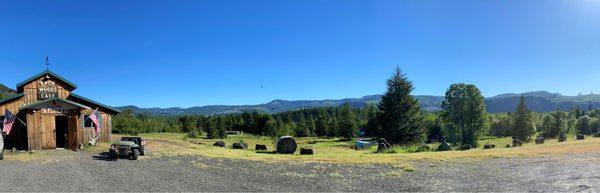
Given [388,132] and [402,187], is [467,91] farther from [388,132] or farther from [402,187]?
[402,187]

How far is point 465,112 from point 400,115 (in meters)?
27.2

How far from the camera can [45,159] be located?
24938 millimetres

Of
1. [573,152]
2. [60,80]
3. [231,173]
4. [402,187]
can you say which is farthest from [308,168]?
[60,80]

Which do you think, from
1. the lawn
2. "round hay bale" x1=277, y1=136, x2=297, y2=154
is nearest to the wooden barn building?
the lawn

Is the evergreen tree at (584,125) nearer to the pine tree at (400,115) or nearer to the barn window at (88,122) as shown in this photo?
the pine tree at (400,115)

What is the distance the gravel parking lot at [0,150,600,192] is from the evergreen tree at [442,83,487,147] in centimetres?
4814

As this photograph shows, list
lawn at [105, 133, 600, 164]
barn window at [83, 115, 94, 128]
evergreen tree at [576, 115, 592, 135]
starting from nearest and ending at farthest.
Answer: lawn at [105, 133, 600, 164]
barn window at [83, 115, 94, 128]
evergreen tree at [576, 115, 592, 135]

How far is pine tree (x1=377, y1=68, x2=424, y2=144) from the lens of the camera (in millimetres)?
49966

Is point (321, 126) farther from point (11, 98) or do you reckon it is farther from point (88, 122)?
point (11, 98)

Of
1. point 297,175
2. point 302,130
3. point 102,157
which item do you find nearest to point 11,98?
point 102,157

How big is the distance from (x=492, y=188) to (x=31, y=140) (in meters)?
28.0

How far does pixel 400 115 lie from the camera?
5031 centimetres

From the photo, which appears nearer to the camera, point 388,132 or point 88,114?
point 88,114

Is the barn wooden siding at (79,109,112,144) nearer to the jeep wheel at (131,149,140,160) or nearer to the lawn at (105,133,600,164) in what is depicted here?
the lawn at (105,133,600,164)
